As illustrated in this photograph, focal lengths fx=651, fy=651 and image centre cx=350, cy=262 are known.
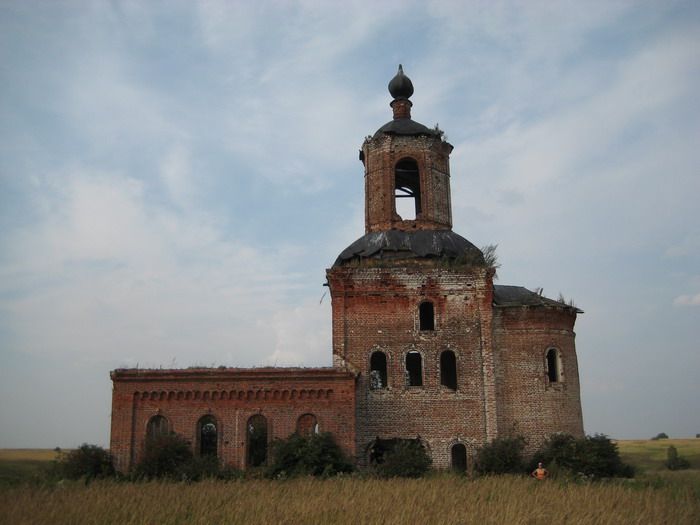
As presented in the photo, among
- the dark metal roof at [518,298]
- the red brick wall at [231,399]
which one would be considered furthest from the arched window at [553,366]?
the red brick wall at [231,399]

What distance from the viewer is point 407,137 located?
2303cm

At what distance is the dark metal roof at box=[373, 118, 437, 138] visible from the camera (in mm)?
23062

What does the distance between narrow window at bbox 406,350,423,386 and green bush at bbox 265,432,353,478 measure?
14.5 feet

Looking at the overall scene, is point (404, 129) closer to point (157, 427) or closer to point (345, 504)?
point (157, 427)

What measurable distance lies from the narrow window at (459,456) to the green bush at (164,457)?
25.3 ft

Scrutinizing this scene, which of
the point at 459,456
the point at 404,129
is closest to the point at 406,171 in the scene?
the point at 404,129

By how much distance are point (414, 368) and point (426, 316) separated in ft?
6.18

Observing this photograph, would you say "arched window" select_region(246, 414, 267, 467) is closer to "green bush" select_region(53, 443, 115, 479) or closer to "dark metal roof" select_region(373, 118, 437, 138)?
"green bush" select_region(53, 443, 115, 479)

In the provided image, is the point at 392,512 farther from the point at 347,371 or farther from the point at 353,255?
the point at 353,255

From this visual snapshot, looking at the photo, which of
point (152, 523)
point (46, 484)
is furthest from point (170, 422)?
point (152, 523)

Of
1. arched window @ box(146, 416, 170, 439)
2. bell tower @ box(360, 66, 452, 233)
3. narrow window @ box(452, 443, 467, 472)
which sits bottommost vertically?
narrow window @ box(452, 443, 467, 472)

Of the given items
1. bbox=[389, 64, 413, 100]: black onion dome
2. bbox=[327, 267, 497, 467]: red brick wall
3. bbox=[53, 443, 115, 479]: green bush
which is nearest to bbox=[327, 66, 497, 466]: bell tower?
bbox=[327, 267, 497, 467]: red brick wall

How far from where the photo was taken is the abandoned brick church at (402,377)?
18.1m

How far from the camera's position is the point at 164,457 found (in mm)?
16922
